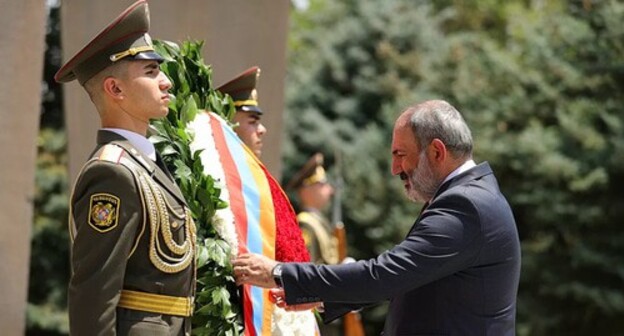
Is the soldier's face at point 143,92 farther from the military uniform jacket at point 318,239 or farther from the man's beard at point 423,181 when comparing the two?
the military uniform jacket at point 318,239

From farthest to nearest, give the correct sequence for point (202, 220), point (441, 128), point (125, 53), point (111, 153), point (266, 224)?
point (266, 224), point (202, 220), point (441, 128), point (125, 53), point (111, 153)

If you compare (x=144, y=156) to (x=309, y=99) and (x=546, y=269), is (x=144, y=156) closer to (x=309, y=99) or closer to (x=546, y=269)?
(x=546, y=269)

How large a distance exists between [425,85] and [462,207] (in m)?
13.9

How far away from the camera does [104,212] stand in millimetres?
3396

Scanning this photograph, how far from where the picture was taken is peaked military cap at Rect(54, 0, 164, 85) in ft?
11.8

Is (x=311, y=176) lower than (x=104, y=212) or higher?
lower

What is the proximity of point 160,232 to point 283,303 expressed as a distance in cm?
59

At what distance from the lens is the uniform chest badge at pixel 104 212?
3391 mm

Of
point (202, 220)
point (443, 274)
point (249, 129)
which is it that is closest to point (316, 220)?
point (249, 129)

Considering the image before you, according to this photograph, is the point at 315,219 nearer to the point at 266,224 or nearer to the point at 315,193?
the point at 315,193

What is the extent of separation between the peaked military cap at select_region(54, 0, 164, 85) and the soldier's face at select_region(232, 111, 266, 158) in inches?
60.2

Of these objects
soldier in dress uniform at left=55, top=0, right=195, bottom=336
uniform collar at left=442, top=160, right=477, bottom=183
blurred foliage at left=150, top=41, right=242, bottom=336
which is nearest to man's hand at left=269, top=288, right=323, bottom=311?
blurred foliage at left=150, top=41, right=242, bottom=336

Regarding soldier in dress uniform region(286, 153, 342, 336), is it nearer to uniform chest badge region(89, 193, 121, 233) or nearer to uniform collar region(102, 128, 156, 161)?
uniform collar region(102, 128, 156, 161)

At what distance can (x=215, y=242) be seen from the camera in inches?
158
